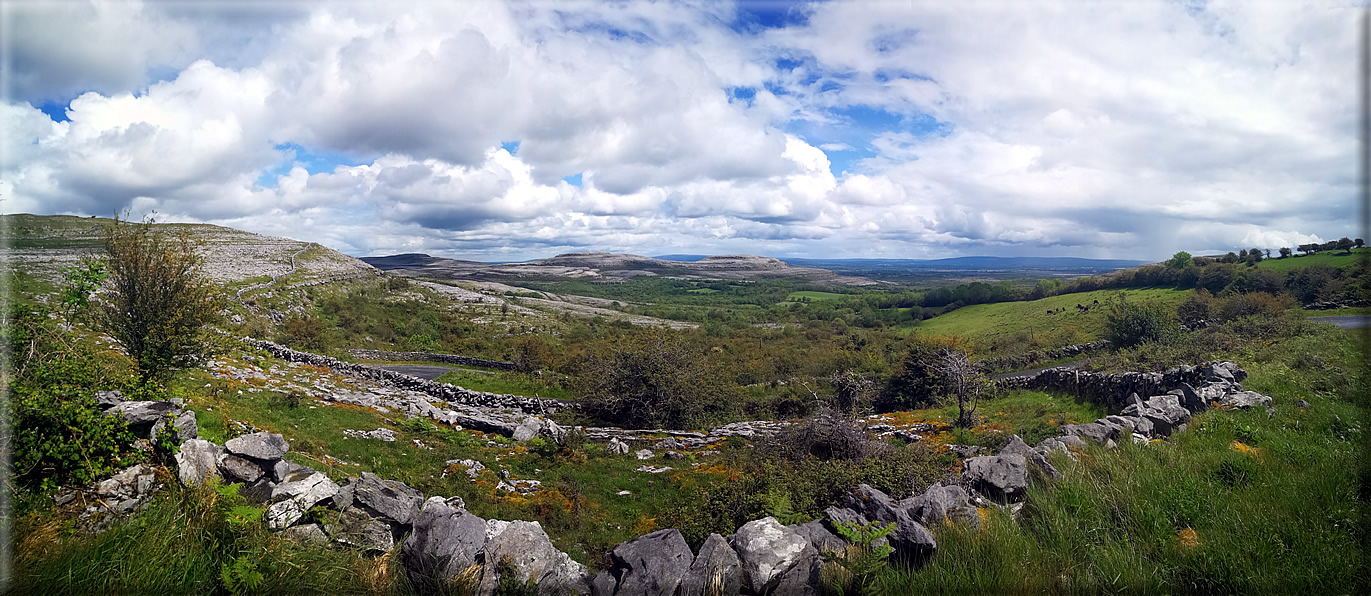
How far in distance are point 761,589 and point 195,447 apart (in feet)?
23.1

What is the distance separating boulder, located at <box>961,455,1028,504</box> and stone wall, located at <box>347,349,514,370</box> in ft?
119

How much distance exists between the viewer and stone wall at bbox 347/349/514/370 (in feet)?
128

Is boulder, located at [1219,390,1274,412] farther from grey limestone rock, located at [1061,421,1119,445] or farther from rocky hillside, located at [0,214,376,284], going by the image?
rocky hillside, located at [0,214,376,284]

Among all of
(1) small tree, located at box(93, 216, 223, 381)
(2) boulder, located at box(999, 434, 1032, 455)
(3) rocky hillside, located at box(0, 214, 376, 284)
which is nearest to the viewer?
(2) boulder, located at box(999, 434, 1032, 455)

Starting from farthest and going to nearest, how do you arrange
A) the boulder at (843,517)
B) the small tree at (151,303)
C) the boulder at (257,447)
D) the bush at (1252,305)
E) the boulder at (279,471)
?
the bush at (1252,305) → the small tree at (151,303) → the boulder at (279,471) → the boulder at (257,447) → the boulder at (843,517)

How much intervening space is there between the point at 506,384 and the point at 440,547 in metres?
27.8

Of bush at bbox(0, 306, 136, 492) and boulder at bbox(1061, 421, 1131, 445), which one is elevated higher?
bush at bbox(0, 306, 136, 492)

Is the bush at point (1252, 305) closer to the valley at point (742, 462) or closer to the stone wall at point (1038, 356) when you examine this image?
the valley at point (742, 462)

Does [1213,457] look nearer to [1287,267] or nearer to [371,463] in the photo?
[371,463]

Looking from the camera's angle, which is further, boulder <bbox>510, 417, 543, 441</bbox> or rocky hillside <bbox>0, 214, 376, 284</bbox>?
rocky hillside <bbox>0, 214, 376, 284</bbox>

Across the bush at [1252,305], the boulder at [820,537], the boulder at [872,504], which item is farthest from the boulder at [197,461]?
the bush at [1252,305]

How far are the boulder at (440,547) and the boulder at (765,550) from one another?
2828mm

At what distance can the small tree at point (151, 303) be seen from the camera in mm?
12727

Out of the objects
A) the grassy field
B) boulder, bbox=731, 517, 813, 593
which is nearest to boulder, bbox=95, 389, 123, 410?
boulder, bbox=731, 517, 813, 593
